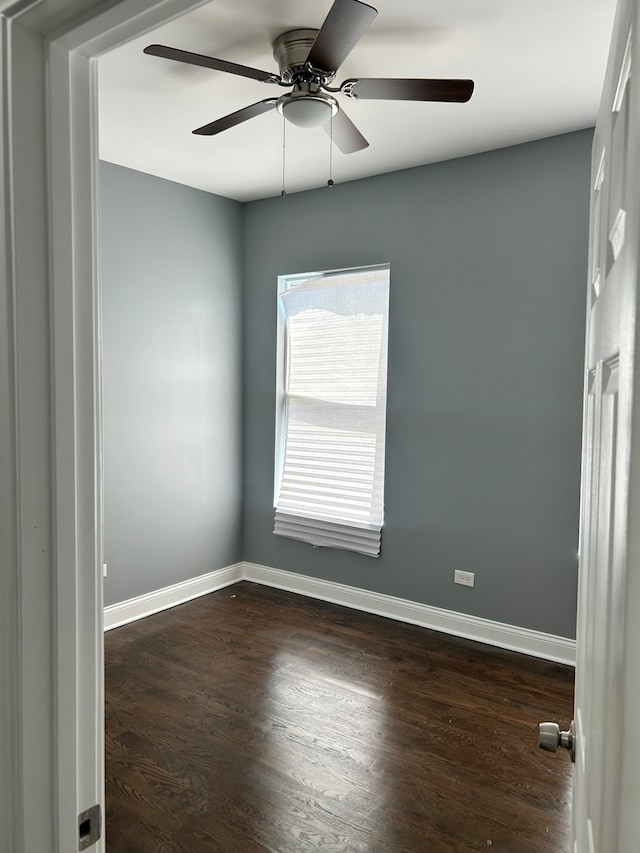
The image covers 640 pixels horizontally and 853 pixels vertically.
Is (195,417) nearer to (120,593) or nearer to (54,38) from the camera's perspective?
(120,593)

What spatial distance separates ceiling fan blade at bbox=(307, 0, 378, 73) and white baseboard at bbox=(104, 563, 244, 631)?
3154 mm

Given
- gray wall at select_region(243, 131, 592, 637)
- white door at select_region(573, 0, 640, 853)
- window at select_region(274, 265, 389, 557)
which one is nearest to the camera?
white door at select_region(573, 0, 640, 853)

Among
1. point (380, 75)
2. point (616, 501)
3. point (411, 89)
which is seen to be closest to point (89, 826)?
point (616, 501)

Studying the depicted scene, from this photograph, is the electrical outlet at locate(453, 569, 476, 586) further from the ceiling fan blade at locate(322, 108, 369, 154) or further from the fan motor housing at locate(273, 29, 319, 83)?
the fan motor housing at locate(273, 29, 319, 83)

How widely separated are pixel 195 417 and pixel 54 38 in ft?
11.6

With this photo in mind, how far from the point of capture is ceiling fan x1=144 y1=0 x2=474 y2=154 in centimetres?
189

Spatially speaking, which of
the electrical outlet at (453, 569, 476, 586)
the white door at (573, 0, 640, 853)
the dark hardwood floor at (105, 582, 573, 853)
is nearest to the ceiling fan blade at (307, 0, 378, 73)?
the white door at (573, 0, 640, 853)

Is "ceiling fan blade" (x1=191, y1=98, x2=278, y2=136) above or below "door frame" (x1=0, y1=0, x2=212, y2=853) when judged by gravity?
above

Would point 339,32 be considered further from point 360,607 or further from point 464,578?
point 360,607

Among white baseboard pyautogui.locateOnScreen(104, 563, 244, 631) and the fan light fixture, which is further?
white baseboard pyautogui.locateOnScreen(104, 563, 244, 631)

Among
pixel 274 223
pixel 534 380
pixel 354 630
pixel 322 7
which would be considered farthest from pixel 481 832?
pixel 274 223

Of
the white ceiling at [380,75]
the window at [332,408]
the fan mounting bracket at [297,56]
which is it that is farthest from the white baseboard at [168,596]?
the fan mounting bracket at [297,56]

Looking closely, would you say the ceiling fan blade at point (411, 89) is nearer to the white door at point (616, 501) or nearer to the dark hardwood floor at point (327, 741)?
the white door at point (616, 501)

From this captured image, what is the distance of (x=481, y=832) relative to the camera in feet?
6.73
